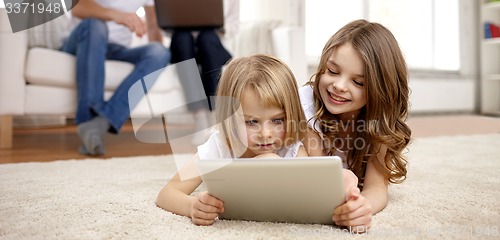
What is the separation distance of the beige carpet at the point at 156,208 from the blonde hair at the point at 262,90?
0.61 ft

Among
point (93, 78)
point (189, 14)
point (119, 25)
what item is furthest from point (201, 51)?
point (93, 78)

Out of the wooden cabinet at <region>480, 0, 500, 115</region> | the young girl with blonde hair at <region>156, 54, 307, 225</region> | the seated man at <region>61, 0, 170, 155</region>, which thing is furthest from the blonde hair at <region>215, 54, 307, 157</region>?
the wooden cabinet at <region>480, 0, 500, 115</region>

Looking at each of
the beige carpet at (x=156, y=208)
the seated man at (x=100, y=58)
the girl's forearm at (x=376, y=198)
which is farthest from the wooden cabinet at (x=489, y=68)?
the girl's forearm at (x=376, y=198)

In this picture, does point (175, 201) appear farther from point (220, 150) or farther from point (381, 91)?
point (381, 91)

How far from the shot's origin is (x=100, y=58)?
1.69 metres

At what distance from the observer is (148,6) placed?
2146 mm

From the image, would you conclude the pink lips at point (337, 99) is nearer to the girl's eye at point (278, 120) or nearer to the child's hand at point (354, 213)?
the girl's eye at point (278, 120)

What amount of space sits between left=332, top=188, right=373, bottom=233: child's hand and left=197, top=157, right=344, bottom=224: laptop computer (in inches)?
0.4

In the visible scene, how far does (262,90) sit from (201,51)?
4.26 ft

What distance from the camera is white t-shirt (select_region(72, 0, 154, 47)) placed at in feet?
6.07

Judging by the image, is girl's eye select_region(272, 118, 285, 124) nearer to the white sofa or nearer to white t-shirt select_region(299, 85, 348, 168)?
white t-shirt select_region(299, 85, 348, 168)

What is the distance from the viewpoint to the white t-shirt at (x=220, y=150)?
2.60ft

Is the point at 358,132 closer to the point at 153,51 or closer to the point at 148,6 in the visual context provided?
the point at 153,51

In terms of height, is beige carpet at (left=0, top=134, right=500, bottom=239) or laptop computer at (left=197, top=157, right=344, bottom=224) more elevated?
laptop computer at (left=197, top=157, right=344, bottom=224)
